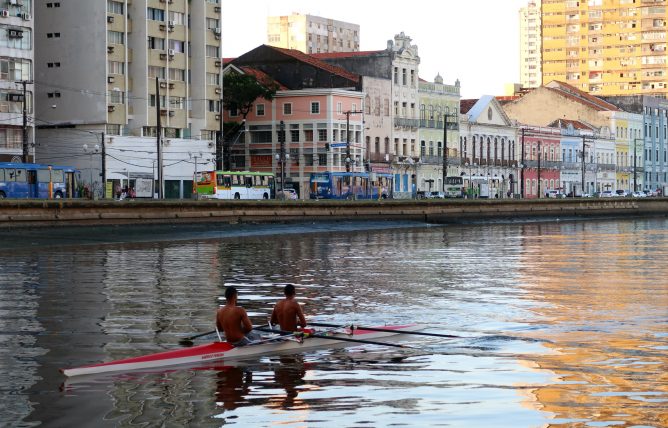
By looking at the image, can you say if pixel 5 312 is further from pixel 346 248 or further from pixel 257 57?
pixel 257 57

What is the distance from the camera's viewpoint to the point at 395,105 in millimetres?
130625

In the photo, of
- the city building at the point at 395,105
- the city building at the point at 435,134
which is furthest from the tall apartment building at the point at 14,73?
the city building at the point at 435,134

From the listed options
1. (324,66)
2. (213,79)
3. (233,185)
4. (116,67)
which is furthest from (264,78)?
(233,185)

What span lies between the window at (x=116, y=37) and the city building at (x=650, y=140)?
320 ft

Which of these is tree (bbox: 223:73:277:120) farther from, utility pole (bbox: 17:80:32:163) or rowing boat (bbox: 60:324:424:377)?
rowing boat (bbox: 60:324:424:377)

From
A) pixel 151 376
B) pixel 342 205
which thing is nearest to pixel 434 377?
pixel 151 376

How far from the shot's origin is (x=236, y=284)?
3953cm

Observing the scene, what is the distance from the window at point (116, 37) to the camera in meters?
97.6

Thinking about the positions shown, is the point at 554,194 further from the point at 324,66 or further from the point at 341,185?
the point at 341,185

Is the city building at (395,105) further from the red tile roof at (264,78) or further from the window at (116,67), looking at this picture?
the window at (116,67)

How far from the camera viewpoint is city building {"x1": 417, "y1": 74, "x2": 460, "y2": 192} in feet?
443

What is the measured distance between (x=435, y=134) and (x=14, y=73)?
190ft

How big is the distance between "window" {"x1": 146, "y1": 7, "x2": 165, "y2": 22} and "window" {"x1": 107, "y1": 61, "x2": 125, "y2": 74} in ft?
16.8

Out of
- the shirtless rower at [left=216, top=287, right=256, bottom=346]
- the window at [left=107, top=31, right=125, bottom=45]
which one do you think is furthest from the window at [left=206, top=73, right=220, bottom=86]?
the shirtless rower at [left=216, top=287, right=256, bottom=346]
